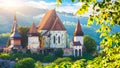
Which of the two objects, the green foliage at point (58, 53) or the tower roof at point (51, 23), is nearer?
the green foliage at point (58, 53)

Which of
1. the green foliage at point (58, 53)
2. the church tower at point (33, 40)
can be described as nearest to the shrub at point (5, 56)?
the church tower at point (33, 40)

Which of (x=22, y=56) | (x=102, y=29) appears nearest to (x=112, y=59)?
(x=102, y=29)

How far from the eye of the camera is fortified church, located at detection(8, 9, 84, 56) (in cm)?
7294

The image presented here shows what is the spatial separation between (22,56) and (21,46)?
512 cm

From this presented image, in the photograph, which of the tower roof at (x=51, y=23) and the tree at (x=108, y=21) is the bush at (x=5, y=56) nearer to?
the tower roof at (x=51, y=23)

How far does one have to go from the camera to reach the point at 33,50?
7188 cm

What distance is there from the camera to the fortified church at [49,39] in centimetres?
7294

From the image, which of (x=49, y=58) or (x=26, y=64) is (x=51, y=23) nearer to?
(x=49, y=58)

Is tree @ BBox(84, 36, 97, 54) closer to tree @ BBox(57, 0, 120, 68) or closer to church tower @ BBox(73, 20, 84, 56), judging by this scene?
church tower @ BBox(73, 20, 84, 56)

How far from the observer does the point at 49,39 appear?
74.3m

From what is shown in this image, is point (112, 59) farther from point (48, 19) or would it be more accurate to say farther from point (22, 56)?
point (48, 19)

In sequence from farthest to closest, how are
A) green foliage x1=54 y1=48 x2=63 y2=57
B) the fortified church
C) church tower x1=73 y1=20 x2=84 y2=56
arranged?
1. church tower x1=73 y1=20 x2=84 y2=56
2. the fortified church
3. green foliage x1=54 y1=48 x2=63 y2=57

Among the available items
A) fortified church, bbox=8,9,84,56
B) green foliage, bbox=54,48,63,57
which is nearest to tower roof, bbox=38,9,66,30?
fortified church, bbox=8,9,84,56

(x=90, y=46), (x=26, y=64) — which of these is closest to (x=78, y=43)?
(x=90, y=46)
